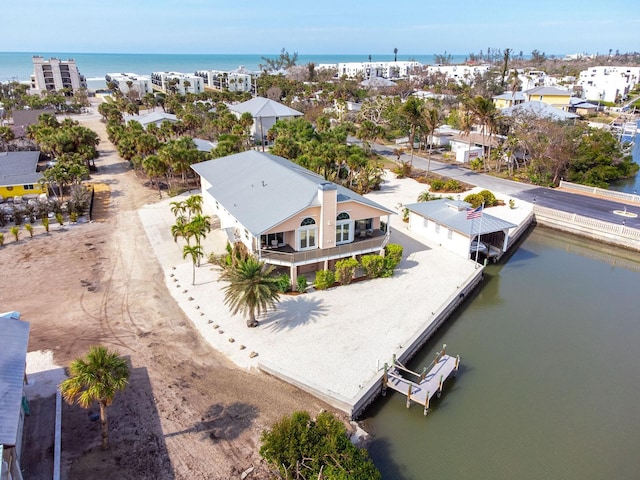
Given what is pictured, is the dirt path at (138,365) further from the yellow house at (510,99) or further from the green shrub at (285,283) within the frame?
the yellow house at (510,99)

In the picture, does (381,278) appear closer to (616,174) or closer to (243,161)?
(243,161)

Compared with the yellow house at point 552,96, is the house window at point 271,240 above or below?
below

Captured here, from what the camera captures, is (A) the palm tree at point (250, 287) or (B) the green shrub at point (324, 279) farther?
(B) the green shrub at point (324, 279)

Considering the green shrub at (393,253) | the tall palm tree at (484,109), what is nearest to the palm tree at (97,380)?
the green shrub at (393,253)

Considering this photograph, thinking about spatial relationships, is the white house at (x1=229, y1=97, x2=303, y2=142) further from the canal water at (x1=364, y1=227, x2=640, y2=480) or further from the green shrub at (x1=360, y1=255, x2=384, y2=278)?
the canal water at (x1=364, y1=227, x2=640, y2=480)

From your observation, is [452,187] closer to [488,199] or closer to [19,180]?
[488,199]

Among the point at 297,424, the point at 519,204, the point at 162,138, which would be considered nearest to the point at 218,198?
the point at 297,424

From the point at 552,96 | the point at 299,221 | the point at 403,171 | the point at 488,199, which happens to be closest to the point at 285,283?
the point at 299,221
